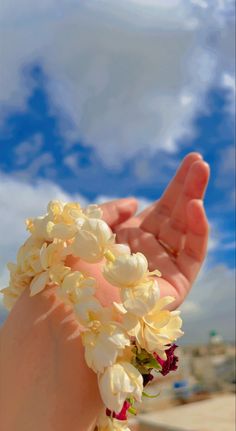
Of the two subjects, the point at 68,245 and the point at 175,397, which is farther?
the point at 175,397

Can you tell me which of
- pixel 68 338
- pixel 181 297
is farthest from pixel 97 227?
pixel 181 297

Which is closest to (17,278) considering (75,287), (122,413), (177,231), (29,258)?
(29,258)

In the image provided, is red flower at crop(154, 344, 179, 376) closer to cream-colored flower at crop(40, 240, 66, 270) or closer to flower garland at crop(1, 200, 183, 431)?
flower garland at crop(1, 200, 183, 431)

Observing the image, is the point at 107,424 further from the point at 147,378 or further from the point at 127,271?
the point at 127,271

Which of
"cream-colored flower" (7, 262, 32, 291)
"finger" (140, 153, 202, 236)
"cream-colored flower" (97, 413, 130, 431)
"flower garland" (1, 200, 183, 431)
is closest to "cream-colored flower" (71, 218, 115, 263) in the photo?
"flower garland" (1, 200, 183, 431)

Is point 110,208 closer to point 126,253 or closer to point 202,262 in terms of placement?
point 202,262

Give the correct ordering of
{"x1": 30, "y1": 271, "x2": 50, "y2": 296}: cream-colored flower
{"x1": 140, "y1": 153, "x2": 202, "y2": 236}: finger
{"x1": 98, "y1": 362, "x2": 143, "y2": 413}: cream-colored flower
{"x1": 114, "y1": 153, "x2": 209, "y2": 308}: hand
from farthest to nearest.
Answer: {"x1": 140, "y1": 153, "x2": 202, "y2": 236}: finger, {"x1": 114, "y1": 153, "x2": 209, "y2": 308}: hand, {"x1": 30, "y1": 271, "x2": 50, "y2": 296}: cream-colored flower, {"x1": 98, "y1": 362, "x2": 143, "y2": 413}: cream-colored flower
